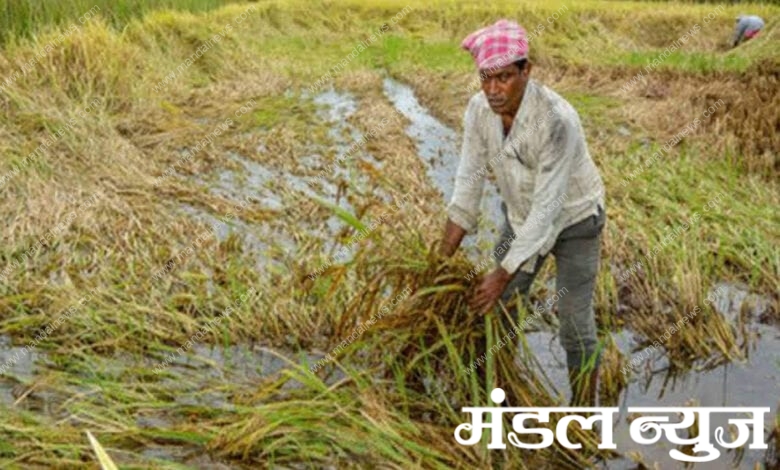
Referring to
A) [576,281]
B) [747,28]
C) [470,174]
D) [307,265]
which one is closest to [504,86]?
[470,174]

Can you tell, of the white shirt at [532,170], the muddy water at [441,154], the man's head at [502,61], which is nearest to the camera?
the man's head at [502,61]

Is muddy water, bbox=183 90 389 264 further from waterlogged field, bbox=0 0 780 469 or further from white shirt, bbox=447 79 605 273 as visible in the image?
white shirt, bbox=447 79 605 273

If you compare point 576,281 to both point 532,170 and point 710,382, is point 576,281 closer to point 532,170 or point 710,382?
point 532,170

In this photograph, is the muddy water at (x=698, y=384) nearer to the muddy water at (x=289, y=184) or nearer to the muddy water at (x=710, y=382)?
the muddy water at (x=710, y=382)

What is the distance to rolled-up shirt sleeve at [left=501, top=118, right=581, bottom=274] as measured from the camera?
2.54 m

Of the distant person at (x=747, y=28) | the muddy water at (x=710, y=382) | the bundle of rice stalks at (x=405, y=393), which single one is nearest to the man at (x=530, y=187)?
the bundle of rice stalks at (x=405, y=393)

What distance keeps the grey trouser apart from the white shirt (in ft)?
0.22

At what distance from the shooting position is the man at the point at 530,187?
2.53 metres

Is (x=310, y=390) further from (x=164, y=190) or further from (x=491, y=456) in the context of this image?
(x=164, y=190)

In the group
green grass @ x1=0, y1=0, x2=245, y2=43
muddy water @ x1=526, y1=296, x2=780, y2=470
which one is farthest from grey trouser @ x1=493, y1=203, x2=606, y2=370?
green grass @ x1=0, y1=0, x2=245, y2=43

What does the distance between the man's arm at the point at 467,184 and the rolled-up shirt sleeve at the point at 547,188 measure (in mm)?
288

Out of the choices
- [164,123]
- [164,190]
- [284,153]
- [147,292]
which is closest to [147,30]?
[164,123]

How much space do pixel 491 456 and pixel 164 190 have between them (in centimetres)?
337

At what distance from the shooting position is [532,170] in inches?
106
